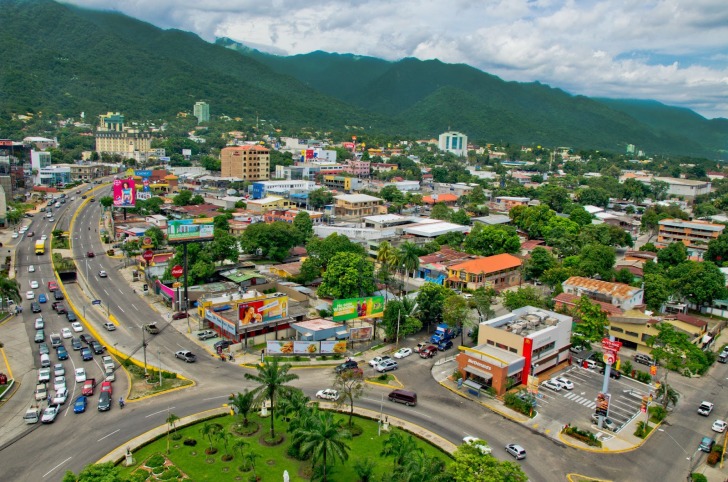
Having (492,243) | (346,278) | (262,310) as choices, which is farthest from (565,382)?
(492,243)

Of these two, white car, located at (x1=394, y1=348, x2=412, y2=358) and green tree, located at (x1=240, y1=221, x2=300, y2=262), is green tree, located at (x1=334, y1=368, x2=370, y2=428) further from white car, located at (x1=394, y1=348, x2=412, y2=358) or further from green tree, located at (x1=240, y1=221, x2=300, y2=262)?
→ green tree, located at (x1=240, y1=221, x2=300, y2=262)

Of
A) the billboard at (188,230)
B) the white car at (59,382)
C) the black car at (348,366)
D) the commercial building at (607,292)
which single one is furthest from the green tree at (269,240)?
the commercial building at (607,292)

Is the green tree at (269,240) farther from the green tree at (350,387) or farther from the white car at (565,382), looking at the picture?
the white car at (565,382)

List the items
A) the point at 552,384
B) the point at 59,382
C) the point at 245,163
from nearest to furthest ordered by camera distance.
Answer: the point at 59,382, the point at 552,384, the point at 245,163

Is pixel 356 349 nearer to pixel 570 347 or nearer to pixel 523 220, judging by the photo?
pixel 570 347

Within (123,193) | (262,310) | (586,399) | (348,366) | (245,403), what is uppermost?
(123,193)

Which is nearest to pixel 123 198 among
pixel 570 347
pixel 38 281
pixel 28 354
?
pixel 38 281

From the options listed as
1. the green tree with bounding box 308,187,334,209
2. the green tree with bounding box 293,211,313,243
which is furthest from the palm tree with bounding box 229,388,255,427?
the green tree with bounding box 308,187,334,209

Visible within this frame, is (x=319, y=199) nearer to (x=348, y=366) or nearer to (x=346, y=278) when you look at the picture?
(x=346, y=278)
